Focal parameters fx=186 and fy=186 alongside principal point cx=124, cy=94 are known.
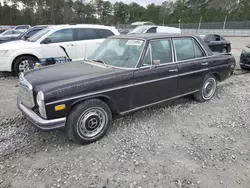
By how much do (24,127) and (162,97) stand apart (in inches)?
108

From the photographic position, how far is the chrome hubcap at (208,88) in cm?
463

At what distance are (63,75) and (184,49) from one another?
2648mm

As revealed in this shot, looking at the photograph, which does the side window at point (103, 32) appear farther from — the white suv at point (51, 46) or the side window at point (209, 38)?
the side window at point (209, 38)

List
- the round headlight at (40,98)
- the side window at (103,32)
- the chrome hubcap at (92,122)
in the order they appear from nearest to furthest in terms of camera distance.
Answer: the round headlight at (40,98) → the chrome hubcap at (92,122) → the side window at (103,32)

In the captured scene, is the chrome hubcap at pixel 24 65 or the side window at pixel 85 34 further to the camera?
the side window at pixel 85 34

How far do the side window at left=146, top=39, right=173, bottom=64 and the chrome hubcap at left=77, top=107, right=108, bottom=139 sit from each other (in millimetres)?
1336

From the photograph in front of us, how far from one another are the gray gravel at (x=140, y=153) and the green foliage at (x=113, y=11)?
41802mm

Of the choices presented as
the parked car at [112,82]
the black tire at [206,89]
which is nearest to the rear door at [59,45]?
the parked car at [112,82]

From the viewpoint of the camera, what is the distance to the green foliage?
41188 millimetres

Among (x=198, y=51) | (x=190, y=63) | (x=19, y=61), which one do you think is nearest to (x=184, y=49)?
(x=190, y=63)

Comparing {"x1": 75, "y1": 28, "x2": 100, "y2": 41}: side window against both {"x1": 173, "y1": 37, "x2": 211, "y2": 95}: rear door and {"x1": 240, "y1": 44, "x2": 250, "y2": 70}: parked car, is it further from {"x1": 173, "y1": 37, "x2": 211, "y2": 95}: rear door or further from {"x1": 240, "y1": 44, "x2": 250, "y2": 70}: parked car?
{"x1": 240, "y1": 44, "x2": 250, "y2": 70}: parked car

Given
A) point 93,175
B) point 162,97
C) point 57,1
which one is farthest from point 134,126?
point 57,1

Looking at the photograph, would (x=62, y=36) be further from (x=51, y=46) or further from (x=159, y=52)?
(x=159, y=52)

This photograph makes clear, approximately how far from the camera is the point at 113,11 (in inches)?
2625
